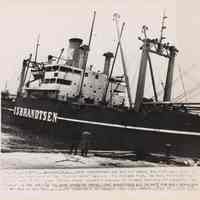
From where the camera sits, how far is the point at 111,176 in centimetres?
93

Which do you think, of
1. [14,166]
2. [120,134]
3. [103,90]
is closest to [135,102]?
[120,134]

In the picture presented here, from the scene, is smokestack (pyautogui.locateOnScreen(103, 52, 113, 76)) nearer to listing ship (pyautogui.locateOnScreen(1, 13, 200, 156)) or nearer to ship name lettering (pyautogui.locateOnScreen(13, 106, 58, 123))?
listing ship (pyautogui.locateOnScreen(1, 13, 200, 156))

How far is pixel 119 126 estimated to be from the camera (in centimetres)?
110

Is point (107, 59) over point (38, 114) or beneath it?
over

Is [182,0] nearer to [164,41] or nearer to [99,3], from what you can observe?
[164,41]

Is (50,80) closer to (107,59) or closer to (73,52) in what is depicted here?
(73,52)

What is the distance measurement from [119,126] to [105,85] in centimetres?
18

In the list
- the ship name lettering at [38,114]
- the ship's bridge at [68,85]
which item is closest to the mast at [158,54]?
the ship's bridge at [68,85]

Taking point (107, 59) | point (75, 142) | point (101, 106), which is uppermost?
point (107, 59)

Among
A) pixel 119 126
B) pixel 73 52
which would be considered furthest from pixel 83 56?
pixel 119 126

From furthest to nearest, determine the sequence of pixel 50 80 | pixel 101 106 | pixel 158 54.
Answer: pixel 50 80 → pixel 101 106 → pixel 158 54

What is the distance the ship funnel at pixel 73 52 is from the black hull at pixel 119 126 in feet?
0.45

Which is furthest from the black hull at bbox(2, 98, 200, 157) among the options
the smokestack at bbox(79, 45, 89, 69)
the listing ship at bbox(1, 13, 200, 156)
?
the smokestack at bbox(79, 45, 89, 69)

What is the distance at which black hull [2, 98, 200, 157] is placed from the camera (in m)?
0.96
